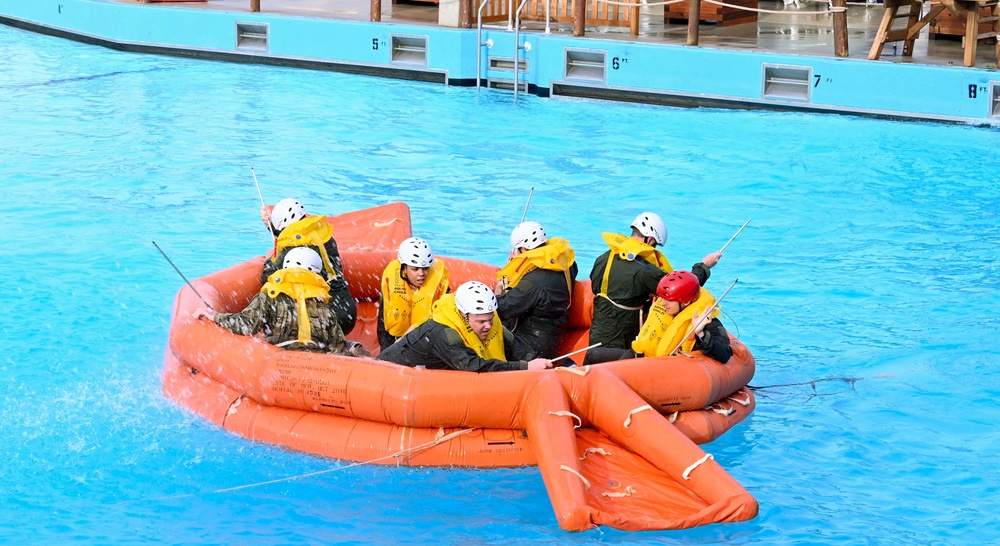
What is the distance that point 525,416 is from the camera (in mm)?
6359

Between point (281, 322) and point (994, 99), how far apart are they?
1052cm

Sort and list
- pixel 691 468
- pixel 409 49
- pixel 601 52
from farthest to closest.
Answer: pixel 409 49, pixel 601 52, pixel 691 468

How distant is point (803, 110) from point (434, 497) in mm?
10379

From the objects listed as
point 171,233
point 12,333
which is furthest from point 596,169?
point 12,333

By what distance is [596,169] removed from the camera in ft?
43.8

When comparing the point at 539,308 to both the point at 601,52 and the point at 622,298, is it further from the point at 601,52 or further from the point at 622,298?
the point at 601,52

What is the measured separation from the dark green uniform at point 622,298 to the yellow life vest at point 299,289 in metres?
1.75

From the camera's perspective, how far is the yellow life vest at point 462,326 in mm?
6520

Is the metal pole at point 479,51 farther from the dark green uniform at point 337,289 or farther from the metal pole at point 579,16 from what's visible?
the dark green uniform at point 337,289

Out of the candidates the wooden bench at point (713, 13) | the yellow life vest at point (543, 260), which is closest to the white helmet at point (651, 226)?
the yellow life vest at point (543, 260)

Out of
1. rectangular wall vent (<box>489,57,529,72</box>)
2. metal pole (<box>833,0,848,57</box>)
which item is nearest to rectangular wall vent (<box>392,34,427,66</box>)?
rectangular wall vent (<box>489,57,529,72</box>)

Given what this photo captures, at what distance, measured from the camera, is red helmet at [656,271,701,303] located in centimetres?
670

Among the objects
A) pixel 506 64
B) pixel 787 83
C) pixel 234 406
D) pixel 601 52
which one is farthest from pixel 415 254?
pixel 506 64

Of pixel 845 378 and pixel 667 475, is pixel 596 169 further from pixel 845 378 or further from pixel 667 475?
pixel 667 475
